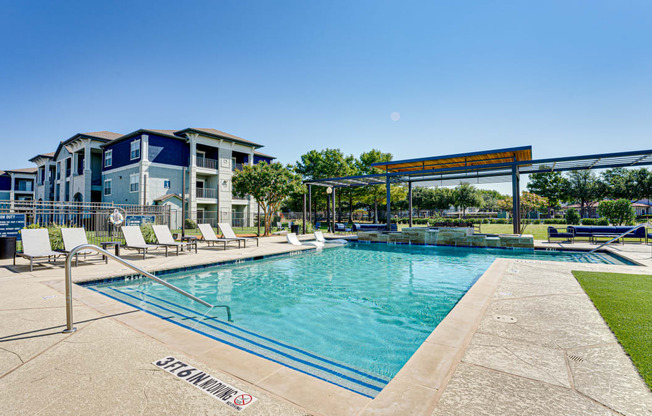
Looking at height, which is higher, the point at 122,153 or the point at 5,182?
the point at 122,153

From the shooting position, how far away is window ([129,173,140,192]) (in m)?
25.2

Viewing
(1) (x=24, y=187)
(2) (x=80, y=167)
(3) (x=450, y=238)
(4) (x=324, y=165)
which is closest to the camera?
(3) (x=450, y=238)

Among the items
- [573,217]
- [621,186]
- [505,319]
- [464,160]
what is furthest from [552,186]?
[505,319]

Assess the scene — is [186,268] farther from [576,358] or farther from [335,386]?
[576,358]

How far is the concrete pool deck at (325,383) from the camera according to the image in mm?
1999

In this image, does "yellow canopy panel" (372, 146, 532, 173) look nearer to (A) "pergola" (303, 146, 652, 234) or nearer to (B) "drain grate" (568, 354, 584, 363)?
(A) "pergola" (303, 146, 652, 234)

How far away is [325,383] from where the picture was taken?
7.82 ft

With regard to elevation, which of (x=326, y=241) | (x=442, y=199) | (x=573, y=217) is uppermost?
(x=442, y=199)

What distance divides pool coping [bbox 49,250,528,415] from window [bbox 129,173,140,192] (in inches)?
988

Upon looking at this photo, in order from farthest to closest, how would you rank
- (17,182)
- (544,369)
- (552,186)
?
(552,186) → (17,182) → (544,369)

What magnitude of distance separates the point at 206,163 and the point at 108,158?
9.81m

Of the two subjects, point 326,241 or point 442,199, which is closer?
point 326,241

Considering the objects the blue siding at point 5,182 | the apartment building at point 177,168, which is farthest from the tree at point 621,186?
the blue siding at point 5,182

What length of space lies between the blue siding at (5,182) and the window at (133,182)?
1384 inches
